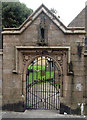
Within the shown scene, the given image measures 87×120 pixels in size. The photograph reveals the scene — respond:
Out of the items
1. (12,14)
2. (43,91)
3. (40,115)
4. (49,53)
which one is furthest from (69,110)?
(12,14)

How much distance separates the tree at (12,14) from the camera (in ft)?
60.8

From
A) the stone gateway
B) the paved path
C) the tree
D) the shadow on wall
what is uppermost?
the tree

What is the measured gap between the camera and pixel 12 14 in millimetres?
18625

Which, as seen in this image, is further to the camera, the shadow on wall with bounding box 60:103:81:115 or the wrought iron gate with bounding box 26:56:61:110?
the wrought iron gate with bounding box 26:56:61:110

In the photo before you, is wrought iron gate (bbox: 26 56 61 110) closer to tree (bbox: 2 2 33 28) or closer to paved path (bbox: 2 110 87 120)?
paved path (bbox: 2 110 87 120)

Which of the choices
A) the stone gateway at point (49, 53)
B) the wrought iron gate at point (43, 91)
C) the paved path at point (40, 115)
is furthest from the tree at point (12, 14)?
the paved path at point (40, 115)

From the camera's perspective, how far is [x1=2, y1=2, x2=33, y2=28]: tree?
18.5m

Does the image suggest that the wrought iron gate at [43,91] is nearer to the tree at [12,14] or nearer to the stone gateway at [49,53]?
the stone gateway at [49,53]

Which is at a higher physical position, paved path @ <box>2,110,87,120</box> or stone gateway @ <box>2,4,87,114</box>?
stone gateway @ <box>2,4,87,114</box>

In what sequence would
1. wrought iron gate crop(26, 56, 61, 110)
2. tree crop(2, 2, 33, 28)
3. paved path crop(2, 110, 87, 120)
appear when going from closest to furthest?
paved path crop(2, 110, 87, 120) → wrought iron gate crop(26, 56, 61, 110) → tree crop(2, 2, 33, 28)

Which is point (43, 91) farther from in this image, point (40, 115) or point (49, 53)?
point (49, 53)

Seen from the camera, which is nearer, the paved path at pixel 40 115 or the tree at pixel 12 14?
the paved path at pixel 40 115

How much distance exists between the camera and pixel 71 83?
7668 millimetres

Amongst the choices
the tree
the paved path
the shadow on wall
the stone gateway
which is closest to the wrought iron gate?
the stone gateway
